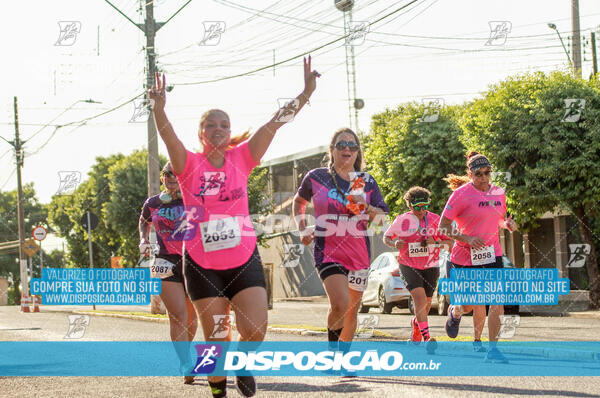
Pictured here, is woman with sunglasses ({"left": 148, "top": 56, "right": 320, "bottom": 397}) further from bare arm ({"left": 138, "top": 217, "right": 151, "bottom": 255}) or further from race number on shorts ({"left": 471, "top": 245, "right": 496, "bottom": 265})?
race number on shorts ({"left": 471, "top": 245, "right": 496, "bottom": 265})

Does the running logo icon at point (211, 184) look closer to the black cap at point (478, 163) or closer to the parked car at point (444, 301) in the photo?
the black cap at point (478, 163)

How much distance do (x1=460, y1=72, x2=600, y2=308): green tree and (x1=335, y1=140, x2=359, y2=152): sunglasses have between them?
12.9m

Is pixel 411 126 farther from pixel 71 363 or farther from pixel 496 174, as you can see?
pixel 71 363

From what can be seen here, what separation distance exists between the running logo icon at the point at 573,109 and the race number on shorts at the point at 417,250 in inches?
443

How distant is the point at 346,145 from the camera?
23.1 feet

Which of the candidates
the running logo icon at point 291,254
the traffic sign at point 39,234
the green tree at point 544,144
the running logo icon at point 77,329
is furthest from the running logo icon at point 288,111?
the running logo icon at point 291,254

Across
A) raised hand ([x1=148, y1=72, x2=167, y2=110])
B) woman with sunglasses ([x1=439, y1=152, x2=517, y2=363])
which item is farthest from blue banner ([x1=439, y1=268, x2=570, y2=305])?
raised hand ([x1=148, y1=72, x2=167, y2=110])

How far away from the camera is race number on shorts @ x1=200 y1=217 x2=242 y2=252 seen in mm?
5035

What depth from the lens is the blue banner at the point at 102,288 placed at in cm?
2260

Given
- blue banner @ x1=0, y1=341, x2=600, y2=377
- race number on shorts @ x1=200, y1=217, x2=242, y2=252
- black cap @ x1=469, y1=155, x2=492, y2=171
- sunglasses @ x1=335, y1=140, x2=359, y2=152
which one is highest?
sunglasses @ x1=335, y1=140, x2=359, y2=152

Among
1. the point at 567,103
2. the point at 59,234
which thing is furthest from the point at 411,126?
the point at 59,234

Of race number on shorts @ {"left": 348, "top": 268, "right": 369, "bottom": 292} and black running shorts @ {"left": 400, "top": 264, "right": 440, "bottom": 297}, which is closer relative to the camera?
race number on shorts @ {"left": 348, "top": 268, "right": 369, "bottom": 292}

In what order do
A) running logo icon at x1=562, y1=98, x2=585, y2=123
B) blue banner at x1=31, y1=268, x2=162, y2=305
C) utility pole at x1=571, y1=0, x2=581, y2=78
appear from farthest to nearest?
utility pole at x1=571, y1=0, x2=581, y2=78, blue banner at x1=31, y1=268, x2=162, y2=305, running logo icon at x1=562, y1=98, x2=585, y2=123

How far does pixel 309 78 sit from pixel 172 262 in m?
2.73
